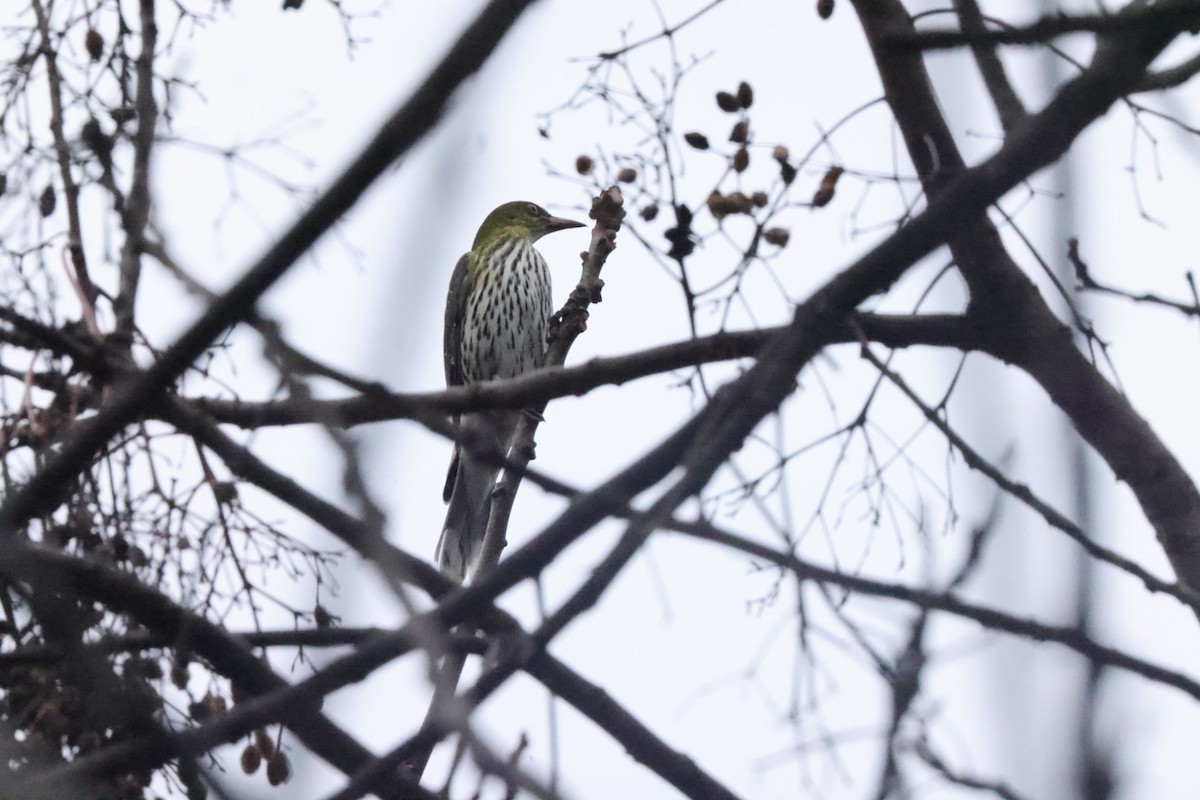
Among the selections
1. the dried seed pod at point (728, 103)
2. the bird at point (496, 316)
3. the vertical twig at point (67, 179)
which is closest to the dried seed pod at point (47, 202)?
the vertical twig at point (67, 179)

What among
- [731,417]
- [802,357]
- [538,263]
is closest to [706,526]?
[731,417]

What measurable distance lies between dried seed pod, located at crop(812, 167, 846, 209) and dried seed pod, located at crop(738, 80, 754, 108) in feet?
1.08

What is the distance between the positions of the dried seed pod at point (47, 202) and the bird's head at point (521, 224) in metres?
3.83

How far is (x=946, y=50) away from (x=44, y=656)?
2371 mm

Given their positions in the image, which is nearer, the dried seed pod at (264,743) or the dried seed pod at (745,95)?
the dried seed pod at (264,743)

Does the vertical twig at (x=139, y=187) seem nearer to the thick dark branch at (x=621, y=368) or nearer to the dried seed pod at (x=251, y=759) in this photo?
the thick dark branch at (x=621, y=368)

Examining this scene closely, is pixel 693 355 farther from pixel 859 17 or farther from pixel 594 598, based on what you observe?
pixel 594 598

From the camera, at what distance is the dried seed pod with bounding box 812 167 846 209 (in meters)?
3.67

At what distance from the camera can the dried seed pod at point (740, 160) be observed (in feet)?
12.2

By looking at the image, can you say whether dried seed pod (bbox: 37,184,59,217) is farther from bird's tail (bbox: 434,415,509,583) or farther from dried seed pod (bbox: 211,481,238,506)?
bird's tail (bbox: 434,415,509,583)

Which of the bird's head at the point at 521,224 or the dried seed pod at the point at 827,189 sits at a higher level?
the bird's head at the point at 521,224

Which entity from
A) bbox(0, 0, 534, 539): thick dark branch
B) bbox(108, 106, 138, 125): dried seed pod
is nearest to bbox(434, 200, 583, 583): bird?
bbox(108, 106, 138, 125): dried seed pod

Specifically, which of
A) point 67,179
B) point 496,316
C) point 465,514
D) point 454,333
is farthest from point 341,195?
point 454,333

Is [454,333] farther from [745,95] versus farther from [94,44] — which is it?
[745,95]
